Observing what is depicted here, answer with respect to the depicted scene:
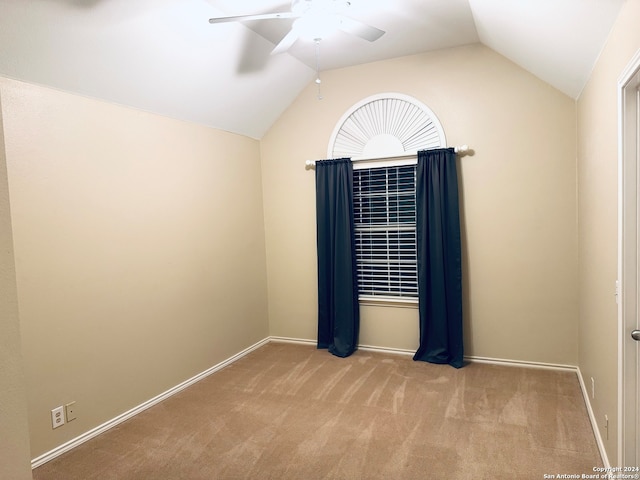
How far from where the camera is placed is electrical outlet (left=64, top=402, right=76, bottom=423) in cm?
260

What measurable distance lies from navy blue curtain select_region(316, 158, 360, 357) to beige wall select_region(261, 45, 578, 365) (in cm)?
28

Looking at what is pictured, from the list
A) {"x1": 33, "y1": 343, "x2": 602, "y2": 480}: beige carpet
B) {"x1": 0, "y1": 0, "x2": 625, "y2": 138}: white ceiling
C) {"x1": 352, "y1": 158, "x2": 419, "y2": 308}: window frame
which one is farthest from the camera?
{"x1": 352, "y1": 158, "x2": 419, "y2": 308}: window frame

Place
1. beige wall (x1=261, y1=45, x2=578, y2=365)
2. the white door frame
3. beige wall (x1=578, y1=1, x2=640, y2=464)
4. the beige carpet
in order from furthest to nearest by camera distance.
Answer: beige wall (x1=261, y1=45, x2=578, y2=365)
the beige carpet
beige wall (x1=578, y1=1, x2=640, y2=464)
the white door frame

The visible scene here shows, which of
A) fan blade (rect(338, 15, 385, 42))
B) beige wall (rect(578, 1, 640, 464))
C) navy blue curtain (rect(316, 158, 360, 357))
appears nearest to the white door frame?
beige wall (rect(578, 1, 640, 464))

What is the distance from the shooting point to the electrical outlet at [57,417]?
8.26 feet

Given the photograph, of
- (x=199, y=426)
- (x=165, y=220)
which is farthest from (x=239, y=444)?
(x=165, y=220)

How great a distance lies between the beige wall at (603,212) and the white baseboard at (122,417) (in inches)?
116

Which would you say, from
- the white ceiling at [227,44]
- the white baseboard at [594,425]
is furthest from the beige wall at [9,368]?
the white baseboard at [594,425]

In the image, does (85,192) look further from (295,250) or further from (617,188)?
(617,188)

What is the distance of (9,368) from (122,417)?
2.29 m

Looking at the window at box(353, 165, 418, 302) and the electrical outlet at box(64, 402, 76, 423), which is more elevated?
the window at box(353, 165, 418, 302)

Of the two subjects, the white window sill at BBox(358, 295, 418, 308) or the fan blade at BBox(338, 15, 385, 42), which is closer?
the fan blade at BBox(338, 15, 385, 42)

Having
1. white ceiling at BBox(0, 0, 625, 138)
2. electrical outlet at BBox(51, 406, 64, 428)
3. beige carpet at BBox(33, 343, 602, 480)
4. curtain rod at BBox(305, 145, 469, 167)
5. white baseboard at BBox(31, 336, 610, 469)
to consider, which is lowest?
beige carpet at BBox(33, 343, 602, 480)

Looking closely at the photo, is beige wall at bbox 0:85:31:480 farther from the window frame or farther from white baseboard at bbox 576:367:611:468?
the window frame
